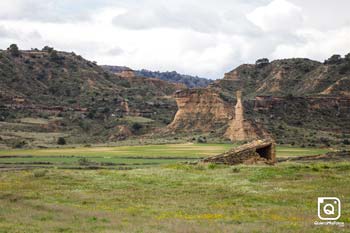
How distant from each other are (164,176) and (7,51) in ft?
465

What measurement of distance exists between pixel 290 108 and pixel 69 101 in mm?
56327

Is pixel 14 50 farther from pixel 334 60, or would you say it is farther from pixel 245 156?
pixel 245 156

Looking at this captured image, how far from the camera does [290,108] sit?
11256 cm

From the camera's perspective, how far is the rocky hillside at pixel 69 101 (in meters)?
120

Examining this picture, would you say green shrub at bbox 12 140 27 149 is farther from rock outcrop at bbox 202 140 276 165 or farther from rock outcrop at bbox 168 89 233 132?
rock outcrop at bbox 202 140 276 165

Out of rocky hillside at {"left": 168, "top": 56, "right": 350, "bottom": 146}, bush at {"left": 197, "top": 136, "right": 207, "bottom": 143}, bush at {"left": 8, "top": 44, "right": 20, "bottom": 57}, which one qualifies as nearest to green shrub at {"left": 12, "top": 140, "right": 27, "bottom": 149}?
bush at {"left": 197, "top": 136, "right": 207, "bottom": 143}

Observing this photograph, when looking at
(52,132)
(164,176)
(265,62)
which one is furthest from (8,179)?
(265,62)

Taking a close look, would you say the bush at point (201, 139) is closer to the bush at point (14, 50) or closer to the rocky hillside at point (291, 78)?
the rocky hillside at point (291, 78)

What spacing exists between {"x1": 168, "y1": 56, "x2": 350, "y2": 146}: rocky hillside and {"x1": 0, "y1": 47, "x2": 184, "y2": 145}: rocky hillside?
11.4 m

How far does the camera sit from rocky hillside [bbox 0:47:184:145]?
120188mm

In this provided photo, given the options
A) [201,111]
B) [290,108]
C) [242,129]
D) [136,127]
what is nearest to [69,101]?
[136,127]

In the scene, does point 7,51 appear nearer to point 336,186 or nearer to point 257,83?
point 257,83

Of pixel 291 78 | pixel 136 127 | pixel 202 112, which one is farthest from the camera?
pixel 291 78

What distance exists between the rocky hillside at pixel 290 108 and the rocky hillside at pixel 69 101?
451 inches
